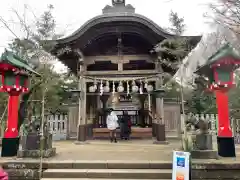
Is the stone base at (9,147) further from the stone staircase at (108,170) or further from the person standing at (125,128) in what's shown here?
the person standing at (125,128)

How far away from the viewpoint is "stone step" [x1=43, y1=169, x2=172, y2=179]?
5.20m

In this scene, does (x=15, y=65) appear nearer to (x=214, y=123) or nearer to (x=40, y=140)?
(x=40, y=140)

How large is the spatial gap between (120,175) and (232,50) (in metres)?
4.57

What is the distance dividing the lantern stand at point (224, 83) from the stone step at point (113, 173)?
1948 mm

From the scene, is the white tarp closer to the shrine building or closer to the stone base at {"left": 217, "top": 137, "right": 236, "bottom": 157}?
the shrine building

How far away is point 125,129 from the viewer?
1134 cm

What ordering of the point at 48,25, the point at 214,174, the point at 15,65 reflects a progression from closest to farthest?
the point at 214,174, the point at 15,65, the point at 48,25

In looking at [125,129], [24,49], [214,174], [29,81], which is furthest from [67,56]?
[214,174]

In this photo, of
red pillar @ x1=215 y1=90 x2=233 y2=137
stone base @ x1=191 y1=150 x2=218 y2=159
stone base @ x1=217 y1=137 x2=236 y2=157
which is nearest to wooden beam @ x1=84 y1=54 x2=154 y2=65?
red pillar @ x1=215 y1=90 x2=233 y2=137

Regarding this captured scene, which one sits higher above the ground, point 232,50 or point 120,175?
point 232,50

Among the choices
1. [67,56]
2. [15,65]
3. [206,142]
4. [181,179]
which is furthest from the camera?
[67,56]

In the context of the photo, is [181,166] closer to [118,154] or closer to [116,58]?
[118,154]

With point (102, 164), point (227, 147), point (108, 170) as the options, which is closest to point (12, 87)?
point (102, 164)

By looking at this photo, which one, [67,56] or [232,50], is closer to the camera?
[232,50]
